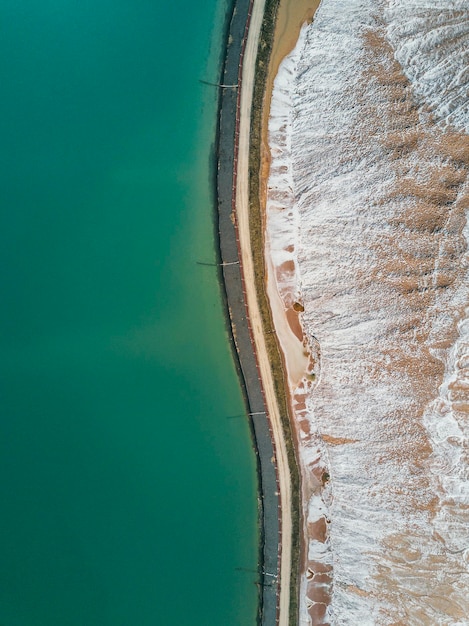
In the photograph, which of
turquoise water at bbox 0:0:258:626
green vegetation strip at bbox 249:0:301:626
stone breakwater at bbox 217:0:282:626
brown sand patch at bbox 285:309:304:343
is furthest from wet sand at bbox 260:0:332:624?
turquoise water at bbox 0:0:258:626

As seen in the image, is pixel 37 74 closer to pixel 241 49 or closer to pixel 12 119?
pixel 12 119

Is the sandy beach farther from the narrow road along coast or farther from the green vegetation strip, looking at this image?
the green vegetation strip

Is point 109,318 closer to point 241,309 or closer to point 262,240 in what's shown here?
point 241,309

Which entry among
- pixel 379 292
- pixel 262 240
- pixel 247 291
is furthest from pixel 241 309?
pixel 379 292

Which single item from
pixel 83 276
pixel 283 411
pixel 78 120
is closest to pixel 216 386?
pixel 283 411


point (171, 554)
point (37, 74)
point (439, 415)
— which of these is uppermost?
point (37, 74)

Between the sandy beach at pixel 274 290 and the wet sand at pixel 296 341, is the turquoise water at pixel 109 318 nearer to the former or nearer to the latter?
the sandy beach at pixel 274 290

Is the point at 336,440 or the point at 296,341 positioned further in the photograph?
the point at 296,341
